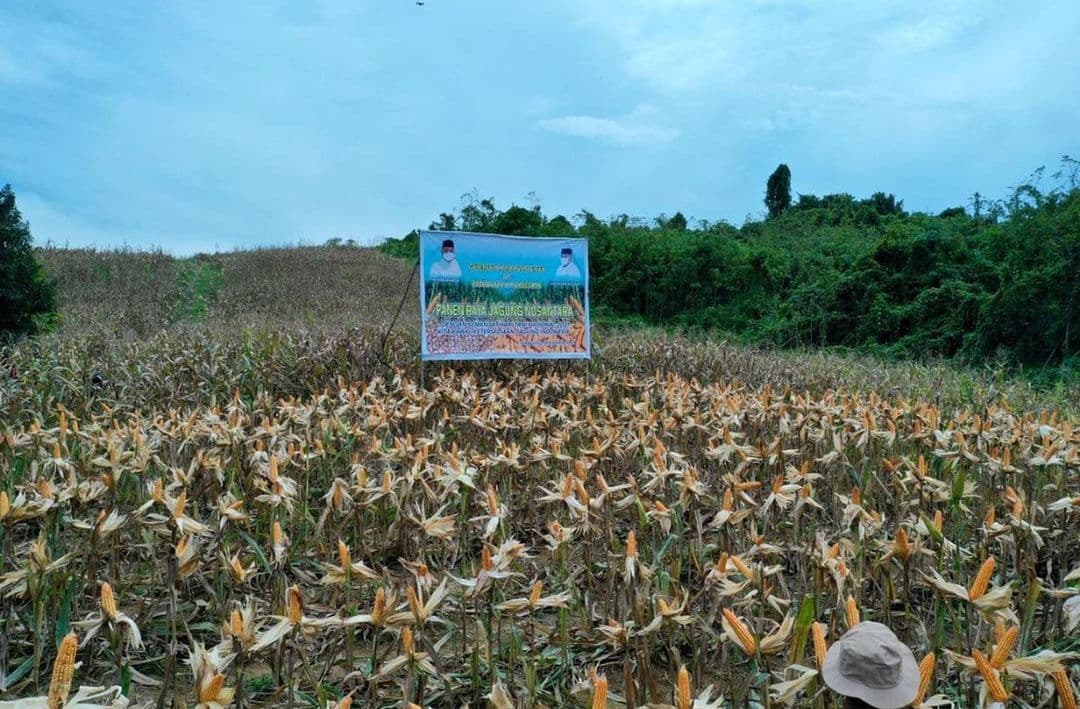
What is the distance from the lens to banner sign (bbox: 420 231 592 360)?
7.62 metres

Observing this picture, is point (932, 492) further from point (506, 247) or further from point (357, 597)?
point (506, 247)

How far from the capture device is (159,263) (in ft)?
74.8

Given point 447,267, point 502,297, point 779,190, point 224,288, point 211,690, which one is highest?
point 779,190

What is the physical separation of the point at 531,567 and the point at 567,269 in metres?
5.81

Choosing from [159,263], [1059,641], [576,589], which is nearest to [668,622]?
[576,589]

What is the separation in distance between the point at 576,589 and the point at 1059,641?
1.43 meters

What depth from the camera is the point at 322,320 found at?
1228cm

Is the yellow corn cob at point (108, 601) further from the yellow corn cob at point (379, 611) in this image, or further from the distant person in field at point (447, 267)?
the distant person in field at point (447, 267)

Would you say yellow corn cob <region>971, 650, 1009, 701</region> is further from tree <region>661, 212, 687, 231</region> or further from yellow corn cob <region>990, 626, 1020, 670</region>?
tree <region>661, 212, 687, 231</region>

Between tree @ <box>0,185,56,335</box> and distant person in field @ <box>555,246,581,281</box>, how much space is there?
7.54m

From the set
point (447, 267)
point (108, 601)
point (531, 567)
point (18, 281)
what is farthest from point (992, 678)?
point (18, 281)

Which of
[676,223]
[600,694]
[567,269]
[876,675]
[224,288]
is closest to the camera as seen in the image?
[600,694]

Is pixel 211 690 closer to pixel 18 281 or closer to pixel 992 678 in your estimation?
pixel 992 678

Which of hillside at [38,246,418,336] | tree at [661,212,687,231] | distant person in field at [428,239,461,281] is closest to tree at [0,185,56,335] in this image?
hillside at [38,246,418,336]
